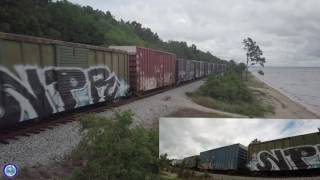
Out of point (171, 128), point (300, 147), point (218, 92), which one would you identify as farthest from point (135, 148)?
point (218, 92)

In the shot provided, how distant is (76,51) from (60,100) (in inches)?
95.8

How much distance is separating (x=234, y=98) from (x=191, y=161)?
61.4 ft

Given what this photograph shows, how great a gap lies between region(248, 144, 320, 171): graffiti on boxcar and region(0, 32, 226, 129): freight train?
322 inches

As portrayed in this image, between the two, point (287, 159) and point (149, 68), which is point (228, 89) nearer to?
point (149, 68)

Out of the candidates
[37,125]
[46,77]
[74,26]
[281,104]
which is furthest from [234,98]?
[74,26]

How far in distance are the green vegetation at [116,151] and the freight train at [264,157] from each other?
1838 millimetres

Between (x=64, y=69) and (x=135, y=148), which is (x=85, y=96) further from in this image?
(x=135, y=148)

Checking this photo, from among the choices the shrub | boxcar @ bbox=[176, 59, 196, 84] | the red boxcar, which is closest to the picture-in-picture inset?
the shrub

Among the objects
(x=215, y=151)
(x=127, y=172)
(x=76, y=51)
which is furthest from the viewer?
(x=76, y=51)

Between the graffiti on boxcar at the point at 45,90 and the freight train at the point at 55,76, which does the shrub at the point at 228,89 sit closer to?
the freight train at the point at 55,76

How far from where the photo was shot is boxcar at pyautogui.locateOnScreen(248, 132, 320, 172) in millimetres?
6879

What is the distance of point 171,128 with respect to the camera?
6957mm

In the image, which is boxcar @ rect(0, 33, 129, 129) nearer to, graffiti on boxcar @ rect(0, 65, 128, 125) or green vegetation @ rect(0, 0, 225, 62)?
graffiti on boxcar @ rect(0, 65, 128, 125)

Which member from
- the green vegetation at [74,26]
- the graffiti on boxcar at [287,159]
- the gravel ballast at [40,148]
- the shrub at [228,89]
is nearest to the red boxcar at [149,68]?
the green vegetation at [74,26]
